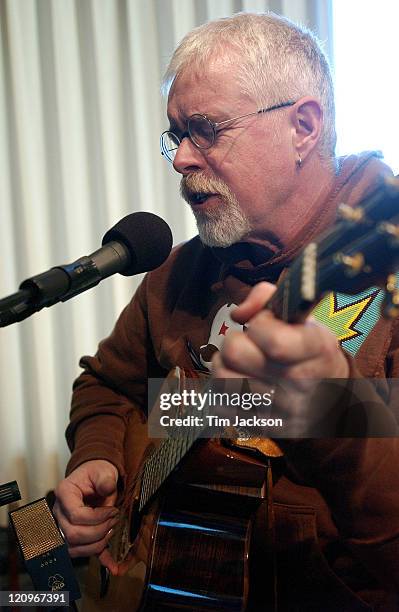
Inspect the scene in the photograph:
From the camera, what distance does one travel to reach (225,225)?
128cm

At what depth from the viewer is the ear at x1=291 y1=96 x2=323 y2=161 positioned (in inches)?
51.0

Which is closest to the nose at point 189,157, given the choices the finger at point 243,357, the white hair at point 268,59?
the white hair at point 268,59

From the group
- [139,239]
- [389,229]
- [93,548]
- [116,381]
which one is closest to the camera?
[389,229]

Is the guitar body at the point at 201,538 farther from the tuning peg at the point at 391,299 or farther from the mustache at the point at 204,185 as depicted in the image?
the mustache at the point at 204,185

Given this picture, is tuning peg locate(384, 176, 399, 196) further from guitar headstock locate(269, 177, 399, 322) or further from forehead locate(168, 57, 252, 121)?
forehead locate(168, 57, 252, 121)

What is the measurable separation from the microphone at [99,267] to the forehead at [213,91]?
0.27 m

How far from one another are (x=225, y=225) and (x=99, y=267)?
0.45 m

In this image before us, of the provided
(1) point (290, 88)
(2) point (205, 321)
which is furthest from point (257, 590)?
(1) point (290, 88)

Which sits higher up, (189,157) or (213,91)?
(213,91)

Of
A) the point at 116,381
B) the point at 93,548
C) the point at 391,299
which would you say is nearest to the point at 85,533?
the point at 93,548

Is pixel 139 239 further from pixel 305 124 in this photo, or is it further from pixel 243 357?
pixel 305 124

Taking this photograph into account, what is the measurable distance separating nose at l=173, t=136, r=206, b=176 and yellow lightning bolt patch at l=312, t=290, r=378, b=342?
1.18ft

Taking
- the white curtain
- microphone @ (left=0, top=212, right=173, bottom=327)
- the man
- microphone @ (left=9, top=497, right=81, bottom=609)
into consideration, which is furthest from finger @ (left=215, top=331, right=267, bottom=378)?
the white curtain

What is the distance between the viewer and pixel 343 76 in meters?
2.23
